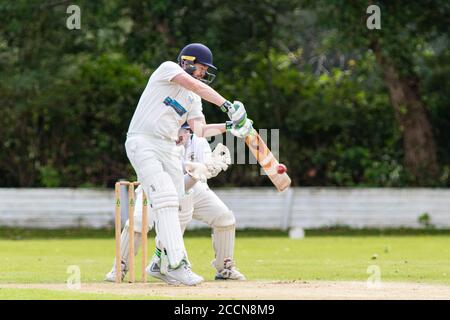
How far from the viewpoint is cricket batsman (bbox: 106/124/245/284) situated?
10781mm

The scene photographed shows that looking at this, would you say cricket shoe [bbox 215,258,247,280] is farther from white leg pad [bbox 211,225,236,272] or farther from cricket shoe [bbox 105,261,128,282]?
cricket shoe [bbox 105,261,128,282]

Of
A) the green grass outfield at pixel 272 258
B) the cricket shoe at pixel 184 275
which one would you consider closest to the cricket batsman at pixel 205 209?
the green grass outfield at pixel 272 258

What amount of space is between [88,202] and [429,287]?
13.6 m

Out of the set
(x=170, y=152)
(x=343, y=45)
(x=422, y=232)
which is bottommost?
(x=422, y=232)

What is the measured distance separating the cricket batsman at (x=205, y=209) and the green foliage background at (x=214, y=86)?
1142cm

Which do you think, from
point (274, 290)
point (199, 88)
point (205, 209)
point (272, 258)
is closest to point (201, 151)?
point (205, 209)

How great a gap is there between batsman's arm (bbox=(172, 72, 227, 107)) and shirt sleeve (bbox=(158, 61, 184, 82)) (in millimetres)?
39

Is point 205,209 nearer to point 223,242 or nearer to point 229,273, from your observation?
point 223,242

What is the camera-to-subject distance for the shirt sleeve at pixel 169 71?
10.0 metres

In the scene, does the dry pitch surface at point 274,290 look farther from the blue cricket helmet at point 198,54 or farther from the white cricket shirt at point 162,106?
the blue cricket helmet at point 198,54

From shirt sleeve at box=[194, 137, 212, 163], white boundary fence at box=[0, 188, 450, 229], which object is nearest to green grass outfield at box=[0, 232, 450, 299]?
white boundary fence at box=[0, 188, 450, 229]
